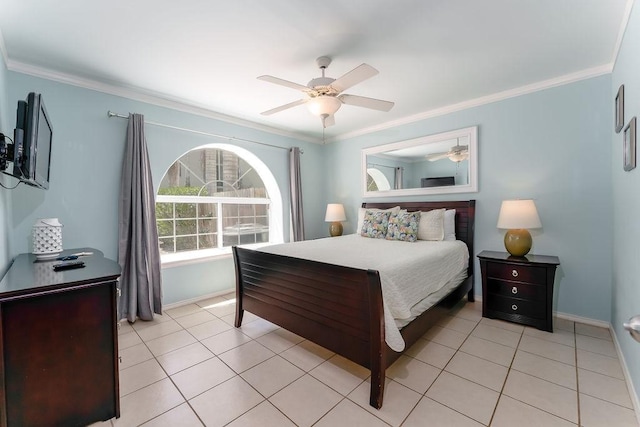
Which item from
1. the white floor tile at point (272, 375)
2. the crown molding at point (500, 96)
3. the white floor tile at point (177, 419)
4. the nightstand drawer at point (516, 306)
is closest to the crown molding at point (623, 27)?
the crown molding at point (500, 96)

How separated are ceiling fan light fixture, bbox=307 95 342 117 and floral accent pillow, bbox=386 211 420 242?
1.69m

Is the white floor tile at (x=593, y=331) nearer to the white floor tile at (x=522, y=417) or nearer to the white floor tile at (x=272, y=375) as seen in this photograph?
the white floor tile at (x=522, y=417)

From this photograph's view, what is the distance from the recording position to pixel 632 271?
1.74 metres

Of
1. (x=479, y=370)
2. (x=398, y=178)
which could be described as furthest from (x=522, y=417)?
(x=398, y=178)

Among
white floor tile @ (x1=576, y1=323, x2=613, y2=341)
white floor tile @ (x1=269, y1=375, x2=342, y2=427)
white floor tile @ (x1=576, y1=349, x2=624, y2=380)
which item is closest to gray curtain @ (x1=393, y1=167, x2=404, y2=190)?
white floor tile @ (x1=576, y1=323, x2=613, y2=341)

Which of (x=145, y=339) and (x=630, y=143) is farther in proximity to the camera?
(x=145, y=339)

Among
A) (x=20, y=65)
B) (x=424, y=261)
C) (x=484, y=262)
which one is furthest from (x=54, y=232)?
(x=484, y=262)

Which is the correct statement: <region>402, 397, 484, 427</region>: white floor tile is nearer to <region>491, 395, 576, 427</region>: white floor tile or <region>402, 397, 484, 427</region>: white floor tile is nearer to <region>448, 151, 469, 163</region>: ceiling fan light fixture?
<region>491, 395, 576, 427</region>: white floor tile

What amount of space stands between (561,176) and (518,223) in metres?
0.73

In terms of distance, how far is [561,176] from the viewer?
2.79 m

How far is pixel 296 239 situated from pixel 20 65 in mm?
3460

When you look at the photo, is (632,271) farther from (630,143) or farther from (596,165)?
(596,165)

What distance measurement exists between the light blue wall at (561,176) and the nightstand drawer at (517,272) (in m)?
0.47

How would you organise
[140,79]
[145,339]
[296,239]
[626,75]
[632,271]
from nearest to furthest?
[632,271] < [626,75] < [145,339] < [140,79] < [296,239]
